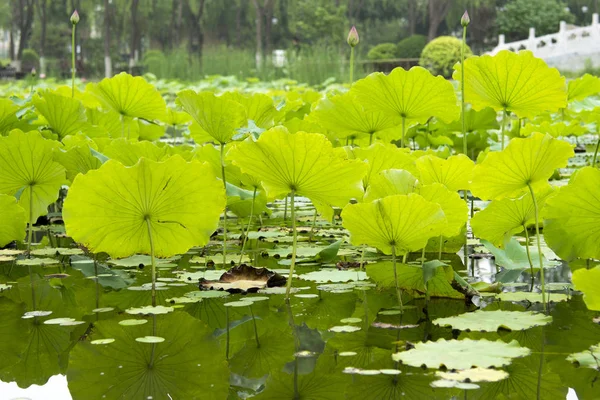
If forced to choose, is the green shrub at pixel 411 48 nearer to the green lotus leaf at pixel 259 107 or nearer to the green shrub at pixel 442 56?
the green shrub at pixel 442 56

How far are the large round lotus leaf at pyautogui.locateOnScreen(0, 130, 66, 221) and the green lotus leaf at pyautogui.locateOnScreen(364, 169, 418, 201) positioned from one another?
0.83 meters

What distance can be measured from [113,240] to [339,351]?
0.55 m

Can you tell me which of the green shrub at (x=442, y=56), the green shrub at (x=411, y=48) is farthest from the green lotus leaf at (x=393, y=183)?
the green shrub at (x=411, y=48)

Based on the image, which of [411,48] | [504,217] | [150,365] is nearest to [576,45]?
[411,48]

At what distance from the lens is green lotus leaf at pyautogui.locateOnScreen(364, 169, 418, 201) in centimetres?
140

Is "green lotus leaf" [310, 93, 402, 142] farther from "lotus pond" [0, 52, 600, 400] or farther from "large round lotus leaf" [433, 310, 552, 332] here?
"large round lotus leaf" [433, 310, 552, 332]

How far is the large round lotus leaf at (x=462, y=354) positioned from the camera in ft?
3.30

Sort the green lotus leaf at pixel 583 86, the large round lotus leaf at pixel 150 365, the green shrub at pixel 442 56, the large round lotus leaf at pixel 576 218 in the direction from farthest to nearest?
the green shrub at pixel 442 56 < the green lotus leaf at pixel 583 86 < the large round lotus leaf at pixel 576 218 < the large round lotus leaf at pixel 150 365

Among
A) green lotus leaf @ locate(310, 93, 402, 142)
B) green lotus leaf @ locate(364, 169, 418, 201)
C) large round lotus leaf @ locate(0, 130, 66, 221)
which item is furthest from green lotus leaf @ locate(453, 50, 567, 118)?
large round lotus leaf @ locate(0, 130, 66, 221)

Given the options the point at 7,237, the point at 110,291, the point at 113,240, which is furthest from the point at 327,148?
the point at 7,237

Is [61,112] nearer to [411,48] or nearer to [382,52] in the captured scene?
[382,52]

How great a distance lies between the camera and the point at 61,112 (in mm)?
2463

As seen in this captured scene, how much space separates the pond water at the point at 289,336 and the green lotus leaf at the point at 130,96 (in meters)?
0.63

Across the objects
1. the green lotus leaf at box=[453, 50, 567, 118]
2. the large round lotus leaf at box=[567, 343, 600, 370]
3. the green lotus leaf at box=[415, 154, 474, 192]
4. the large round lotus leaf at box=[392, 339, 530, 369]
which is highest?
the green lotus leaf at box=[453, 50, 567, 118]
